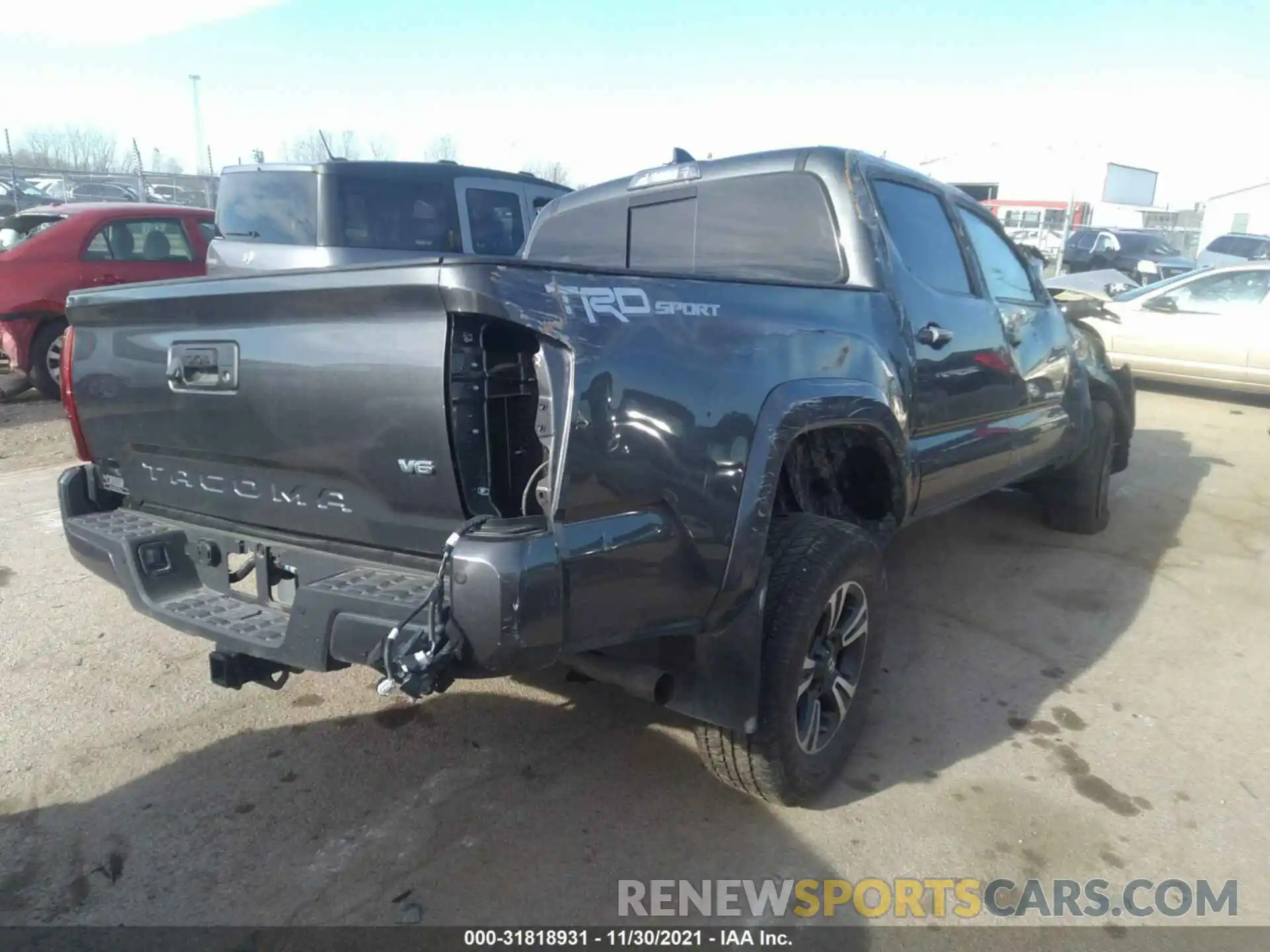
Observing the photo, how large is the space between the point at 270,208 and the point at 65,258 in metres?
2.34

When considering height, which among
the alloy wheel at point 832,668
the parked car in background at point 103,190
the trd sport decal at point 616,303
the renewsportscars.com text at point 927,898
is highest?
the parked car in background at point 103,190

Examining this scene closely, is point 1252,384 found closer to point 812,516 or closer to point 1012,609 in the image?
point 1012,609

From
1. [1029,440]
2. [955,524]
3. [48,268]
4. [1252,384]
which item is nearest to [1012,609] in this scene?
[1029,440]

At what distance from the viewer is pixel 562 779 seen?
2.98 meters

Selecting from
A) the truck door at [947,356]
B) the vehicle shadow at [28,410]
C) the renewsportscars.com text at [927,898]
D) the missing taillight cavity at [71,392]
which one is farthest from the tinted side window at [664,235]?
the vehicle shadow at [28,410]

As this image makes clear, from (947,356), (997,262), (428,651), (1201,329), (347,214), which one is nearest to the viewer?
(428,651)

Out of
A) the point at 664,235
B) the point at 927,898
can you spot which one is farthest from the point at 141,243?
the point at 927,898

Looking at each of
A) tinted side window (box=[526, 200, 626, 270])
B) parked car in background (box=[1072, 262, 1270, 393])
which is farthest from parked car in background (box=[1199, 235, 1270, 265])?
tinted side window (box=[526, 200, 626, 270])

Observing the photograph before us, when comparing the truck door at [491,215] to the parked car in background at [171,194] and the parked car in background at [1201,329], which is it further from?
the parked car in background at [171,194]

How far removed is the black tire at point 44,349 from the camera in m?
8.45

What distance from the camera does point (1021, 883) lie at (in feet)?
8.38

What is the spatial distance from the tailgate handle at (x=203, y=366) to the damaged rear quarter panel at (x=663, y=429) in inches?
32.6

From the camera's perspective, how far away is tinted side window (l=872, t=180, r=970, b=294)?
3506mm

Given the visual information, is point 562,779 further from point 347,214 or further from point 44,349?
point 44,349
